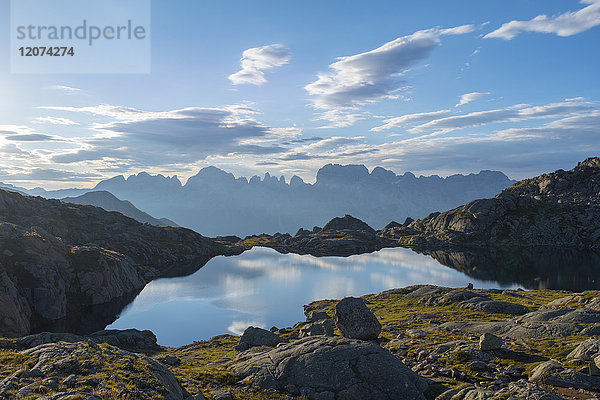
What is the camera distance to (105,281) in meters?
110

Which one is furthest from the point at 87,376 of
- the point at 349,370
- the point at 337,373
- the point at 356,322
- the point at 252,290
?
the point at 252,290

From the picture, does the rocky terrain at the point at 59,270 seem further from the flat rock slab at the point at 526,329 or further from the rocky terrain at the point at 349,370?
the flat rock slab at the point at 526,329

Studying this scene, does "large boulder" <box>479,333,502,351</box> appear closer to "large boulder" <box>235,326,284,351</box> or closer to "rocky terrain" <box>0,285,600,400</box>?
"rocky terrain" <box>0,285,600,400</box>

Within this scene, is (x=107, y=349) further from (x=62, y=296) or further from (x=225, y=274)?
(x=225, y=274)

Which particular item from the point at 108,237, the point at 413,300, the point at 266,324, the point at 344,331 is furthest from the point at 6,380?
the point at 108,237

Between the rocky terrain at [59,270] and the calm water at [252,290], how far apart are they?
844 centimetres

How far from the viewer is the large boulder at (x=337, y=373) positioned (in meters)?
27.2

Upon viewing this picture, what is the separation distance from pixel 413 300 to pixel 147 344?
68.4 metres

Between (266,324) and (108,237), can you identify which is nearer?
(266,324)

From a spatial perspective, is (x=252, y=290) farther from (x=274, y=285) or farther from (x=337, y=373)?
(x=337, y=373)

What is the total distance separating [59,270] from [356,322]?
297 ft

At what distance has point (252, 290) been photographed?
422ft

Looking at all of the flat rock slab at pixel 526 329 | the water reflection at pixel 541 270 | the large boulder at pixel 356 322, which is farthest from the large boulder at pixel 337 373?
the water reflection at pixel 541 270

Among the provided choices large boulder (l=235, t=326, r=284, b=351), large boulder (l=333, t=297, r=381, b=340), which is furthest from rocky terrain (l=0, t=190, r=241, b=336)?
large boulder (l=333, t=297, r=381, b=340)
